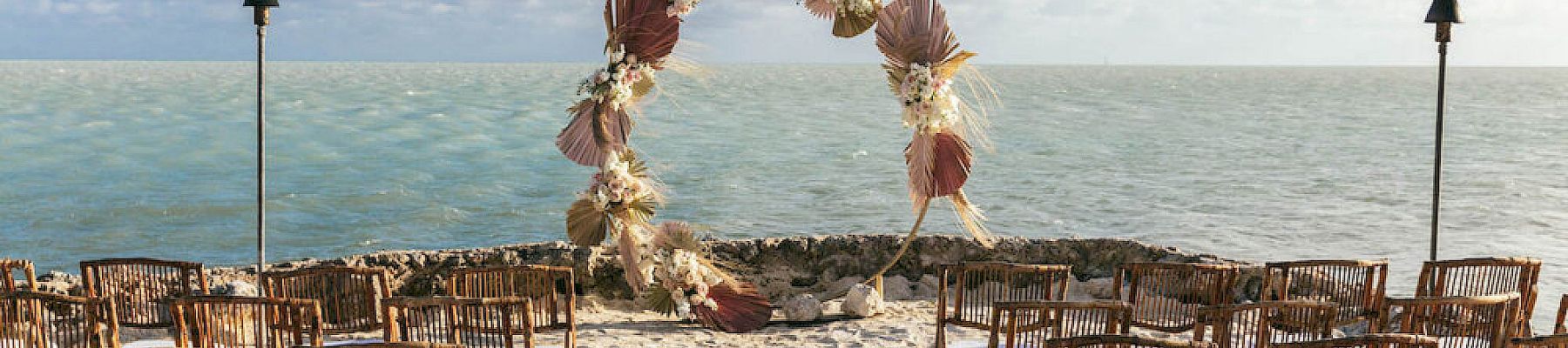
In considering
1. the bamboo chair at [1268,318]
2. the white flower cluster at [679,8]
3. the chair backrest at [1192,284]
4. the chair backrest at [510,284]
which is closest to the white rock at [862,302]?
the white flower cluster at [679,8]

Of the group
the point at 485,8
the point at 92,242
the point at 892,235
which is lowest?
the point at 92,242

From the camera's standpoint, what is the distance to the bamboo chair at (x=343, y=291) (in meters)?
5.34

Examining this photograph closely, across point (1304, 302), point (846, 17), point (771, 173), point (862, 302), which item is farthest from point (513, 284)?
point (771, 173)

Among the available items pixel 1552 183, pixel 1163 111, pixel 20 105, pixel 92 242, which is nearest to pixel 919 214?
pixel 92 242

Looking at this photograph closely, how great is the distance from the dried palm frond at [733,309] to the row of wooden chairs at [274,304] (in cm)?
114

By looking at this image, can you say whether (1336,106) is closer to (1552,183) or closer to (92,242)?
→ (1552,183)

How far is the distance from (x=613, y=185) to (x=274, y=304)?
2644 millimetres

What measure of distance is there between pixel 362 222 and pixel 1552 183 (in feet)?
82.0

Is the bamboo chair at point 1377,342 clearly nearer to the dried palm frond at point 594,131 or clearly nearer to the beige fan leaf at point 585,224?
the dried palm frond at point 594,131

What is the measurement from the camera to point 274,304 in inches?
177

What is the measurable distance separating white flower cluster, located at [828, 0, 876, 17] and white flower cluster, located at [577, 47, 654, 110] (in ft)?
3.28

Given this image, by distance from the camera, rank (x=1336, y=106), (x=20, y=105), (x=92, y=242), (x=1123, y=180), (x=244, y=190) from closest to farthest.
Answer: (x=92, y=242)
(x=244, y=190)
(x=1123, y=180)
(x=20, y=105)
(x=1336, y=106)

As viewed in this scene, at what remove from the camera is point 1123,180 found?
3388cm

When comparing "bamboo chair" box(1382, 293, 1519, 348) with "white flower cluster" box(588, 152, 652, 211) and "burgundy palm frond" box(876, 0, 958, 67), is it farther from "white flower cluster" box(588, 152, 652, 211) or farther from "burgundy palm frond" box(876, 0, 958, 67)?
"white flower cluster" box(588, 152, 652, 211)
